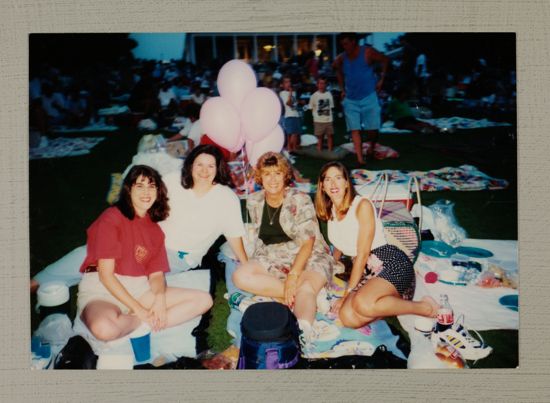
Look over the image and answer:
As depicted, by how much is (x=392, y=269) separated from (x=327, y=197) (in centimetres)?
52

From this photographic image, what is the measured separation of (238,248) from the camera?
3.20 meters

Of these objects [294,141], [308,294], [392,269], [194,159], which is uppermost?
[294,141]

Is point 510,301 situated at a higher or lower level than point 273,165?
lower

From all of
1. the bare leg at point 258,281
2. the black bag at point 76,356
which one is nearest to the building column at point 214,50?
the bare leg at point 258,281

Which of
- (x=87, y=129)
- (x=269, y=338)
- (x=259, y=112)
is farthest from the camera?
(x=87, y=129)

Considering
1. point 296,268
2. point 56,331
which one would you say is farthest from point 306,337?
point 56,331

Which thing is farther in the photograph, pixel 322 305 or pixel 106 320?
pixel 322 305

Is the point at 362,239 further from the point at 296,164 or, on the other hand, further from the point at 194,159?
the point at 194,159

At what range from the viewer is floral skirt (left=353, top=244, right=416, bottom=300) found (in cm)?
310

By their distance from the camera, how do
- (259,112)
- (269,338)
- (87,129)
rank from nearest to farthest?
(269,338)
(259,112)
(87,129)

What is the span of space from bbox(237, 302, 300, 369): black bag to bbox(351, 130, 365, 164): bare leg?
35.5 inches
